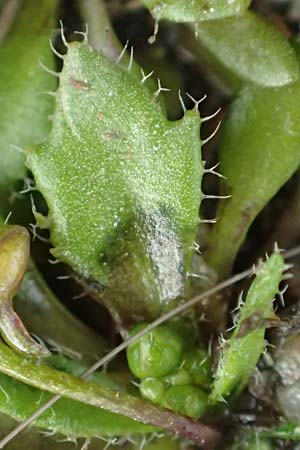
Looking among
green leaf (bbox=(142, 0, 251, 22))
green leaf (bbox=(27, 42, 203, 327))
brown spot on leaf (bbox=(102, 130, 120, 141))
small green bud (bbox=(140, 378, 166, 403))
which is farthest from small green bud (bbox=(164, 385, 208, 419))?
green leaf (bbox=(142, 0, 251, 22))

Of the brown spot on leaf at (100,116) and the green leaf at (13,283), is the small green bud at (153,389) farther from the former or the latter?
the brown spot on leaf at (100,116)

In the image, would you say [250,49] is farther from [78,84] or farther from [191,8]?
[78,84]

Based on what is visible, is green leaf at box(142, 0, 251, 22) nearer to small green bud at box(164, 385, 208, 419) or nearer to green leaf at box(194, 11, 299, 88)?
green leaf at box(194, 11, 299, 88)

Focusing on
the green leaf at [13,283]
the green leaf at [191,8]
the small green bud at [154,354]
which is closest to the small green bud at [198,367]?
the small green bud at [154,354]

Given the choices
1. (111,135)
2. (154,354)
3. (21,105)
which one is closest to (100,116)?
(111,135)

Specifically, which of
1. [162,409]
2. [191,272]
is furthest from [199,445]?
[191,272]

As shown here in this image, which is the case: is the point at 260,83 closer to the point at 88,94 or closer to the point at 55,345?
the point at 88,94
